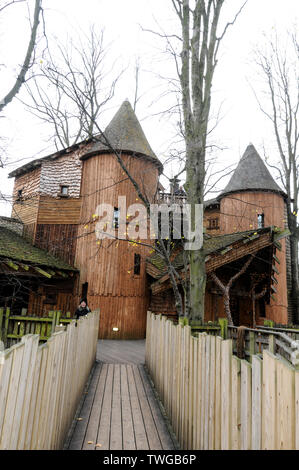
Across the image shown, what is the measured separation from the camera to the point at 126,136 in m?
17.0

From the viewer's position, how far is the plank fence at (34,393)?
180cm

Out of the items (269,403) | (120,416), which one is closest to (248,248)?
(120,416)

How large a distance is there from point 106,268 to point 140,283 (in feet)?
6.24

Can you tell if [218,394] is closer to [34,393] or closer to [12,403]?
[34,393]

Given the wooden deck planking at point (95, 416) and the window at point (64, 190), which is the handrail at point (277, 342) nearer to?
the wooden deck planking at point (95, 416)

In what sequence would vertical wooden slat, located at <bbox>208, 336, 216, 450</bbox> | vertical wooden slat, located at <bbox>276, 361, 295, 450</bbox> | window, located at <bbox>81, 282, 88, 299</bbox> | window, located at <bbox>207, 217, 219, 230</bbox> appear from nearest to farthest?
vertical wooden slat, located at <bbox>276, 361, 295, 450</bbox> → vertical wooden slat, located at <bbox>208, 336, 216, 450</bbox> → window, located at <bbox>81, 282, 88, 299</bbox> → window, located at <bbox>207, 217, 219, 230</bbox>

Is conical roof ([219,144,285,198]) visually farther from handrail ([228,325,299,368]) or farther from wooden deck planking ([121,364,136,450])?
wooden deck planking ([121,364,136,450])

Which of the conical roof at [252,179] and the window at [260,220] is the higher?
the conical roof at [252,179]

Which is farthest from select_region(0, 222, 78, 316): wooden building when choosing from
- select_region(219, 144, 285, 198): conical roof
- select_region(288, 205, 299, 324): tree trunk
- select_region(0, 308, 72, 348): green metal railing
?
select_region(288, 205, 299, 324): tree trunk

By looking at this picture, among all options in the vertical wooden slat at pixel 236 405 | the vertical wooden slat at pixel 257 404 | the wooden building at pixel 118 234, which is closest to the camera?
the vertical wooden slat at pixel 257 404

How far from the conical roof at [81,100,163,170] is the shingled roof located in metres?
5.68

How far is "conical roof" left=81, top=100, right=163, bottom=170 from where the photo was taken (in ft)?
54.2

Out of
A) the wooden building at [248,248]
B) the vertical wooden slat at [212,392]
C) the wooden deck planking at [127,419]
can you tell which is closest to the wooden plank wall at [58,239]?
the wooden building at [248,248]

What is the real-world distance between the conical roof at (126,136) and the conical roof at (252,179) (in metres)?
6.28
